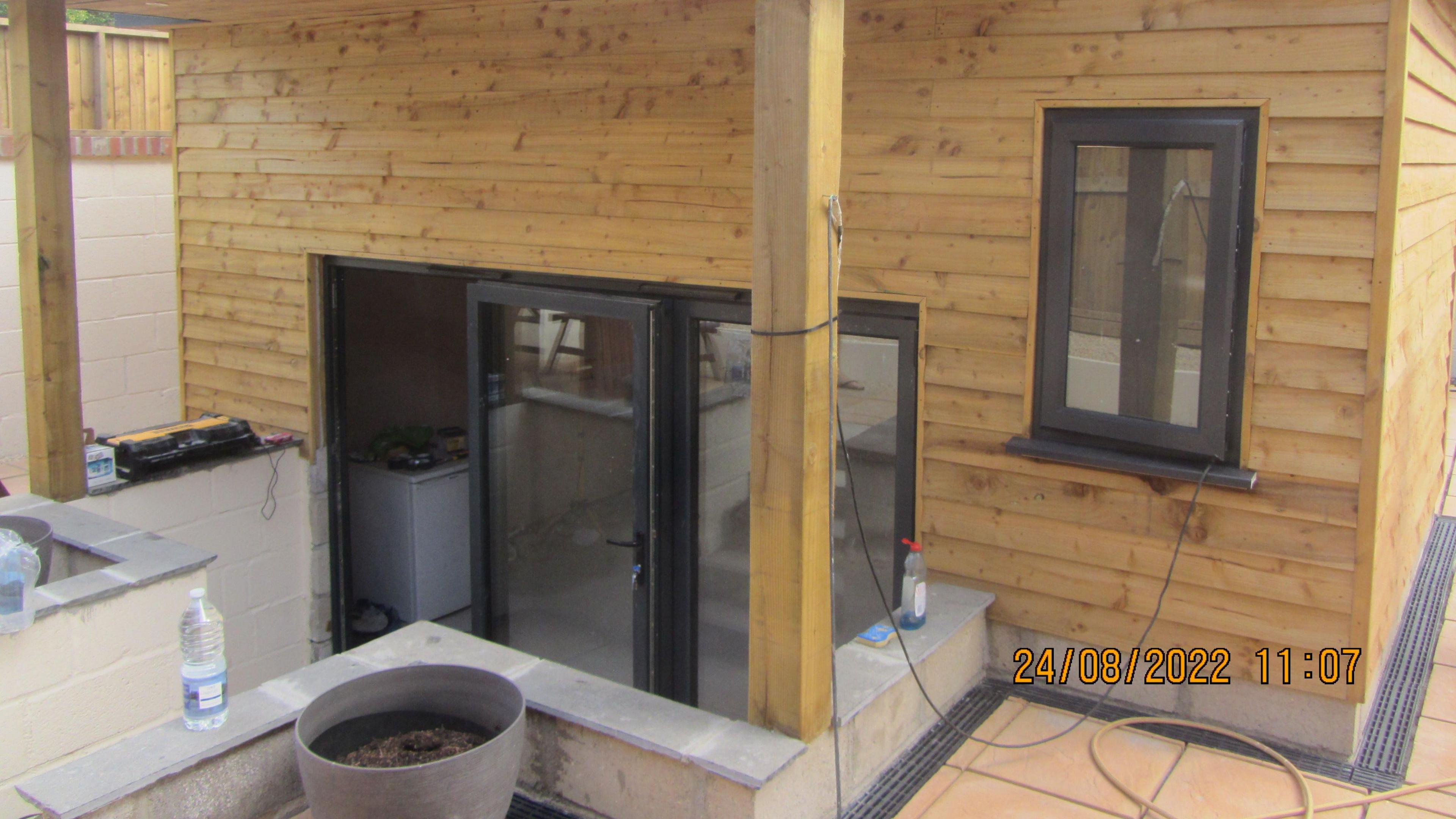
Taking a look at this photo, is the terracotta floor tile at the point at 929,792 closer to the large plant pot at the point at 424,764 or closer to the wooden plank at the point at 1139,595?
the wooden plank at the point at 1139,595

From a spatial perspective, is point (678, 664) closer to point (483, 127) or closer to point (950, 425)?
point (950, 425)

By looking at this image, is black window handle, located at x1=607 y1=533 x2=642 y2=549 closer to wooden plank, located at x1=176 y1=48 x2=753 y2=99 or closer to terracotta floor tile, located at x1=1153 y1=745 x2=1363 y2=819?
wooden plank, located at x1=176 y1=48 x2=753 y2=99

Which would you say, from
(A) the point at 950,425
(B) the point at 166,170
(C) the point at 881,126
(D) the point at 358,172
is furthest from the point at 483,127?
(B) the point at 166,170

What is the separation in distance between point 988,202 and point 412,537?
3.74 meters

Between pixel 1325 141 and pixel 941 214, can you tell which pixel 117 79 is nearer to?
pixel 941 214

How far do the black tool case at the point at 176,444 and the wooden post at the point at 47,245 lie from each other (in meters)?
0.46

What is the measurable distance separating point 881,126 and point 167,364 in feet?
18.2

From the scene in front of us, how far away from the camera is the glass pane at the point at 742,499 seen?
392cm

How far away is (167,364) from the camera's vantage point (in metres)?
7.41

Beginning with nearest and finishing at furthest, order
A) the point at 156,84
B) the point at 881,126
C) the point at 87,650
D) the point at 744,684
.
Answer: the point at 87,650 < the point at 881,126 < the point at 744,684 < the point at 156,84

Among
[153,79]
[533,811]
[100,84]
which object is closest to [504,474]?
[533,811]

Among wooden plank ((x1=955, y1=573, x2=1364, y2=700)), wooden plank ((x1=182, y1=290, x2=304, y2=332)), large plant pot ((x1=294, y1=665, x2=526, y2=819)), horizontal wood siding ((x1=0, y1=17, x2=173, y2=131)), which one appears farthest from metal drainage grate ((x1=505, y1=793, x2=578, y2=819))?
horizontal wood siding ((x1=0, y1=17, x2=173, y2=131))

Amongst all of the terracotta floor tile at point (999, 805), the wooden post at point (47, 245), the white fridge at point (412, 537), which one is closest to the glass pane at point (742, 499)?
the terracotta floor tile at point (999, 805)

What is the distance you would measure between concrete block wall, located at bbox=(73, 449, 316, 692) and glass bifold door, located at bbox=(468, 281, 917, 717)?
1270 millimetres
